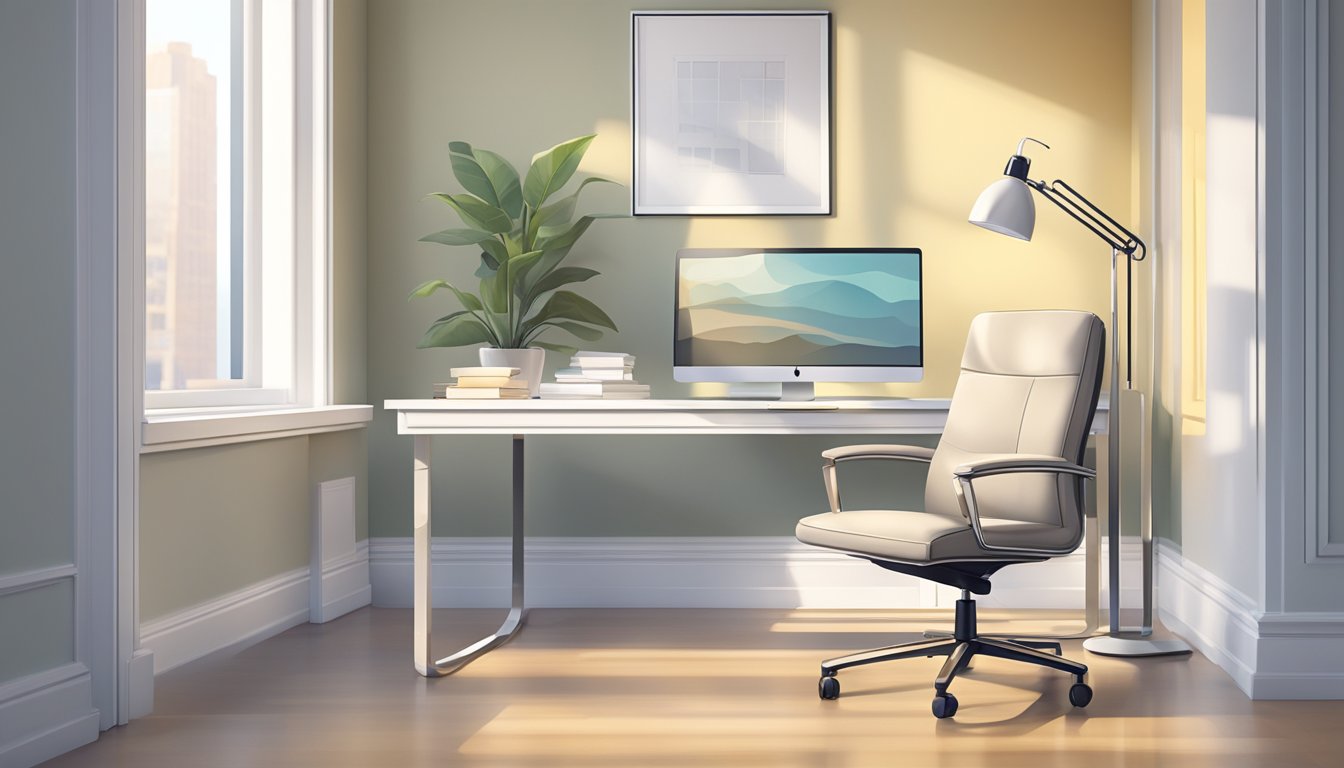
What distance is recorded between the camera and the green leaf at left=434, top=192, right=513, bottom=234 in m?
3.48

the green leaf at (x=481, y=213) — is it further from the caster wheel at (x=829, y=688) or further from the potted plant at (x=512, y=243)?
the caster wheel at (x=829, y=688)

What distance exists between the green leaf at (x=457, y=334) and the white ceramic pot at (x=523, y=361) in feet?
0.53

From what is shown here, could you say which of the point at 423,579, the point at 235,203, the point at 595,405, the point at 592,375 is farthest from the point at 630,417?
the point at 235,203

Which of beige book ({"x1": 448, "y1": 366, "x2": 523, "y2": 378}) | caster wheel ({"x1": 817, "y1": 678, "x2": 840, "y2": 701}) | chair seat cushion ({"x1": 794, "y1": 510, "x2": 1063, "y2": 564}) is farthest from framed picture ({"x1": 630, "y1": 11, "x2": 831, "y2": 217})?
caster wheel ({"x1": 817, "y1": 678, "x2": 840, "y2": 701})

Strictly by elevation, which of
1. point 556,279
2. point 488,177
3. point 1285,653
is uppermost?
point 488,177

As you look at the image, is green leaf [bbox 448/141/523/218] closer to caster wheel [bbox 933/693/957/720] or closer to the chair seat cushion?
the chair seat cushion

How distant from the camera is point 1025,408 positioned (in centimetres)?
285

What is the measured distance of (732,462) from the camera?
3.92m

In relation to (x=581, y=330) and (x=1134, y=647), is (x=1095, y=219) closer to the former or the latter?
(x=1134, y=647)

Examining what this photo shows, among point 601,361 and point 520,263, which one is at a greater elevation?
point 520,263

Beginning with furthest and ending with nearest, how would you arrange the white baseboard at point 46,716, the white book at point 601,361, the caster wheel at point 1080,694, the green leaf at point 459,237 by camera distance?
1. the green leaf at point 459,237
2. the white book at point 601,361
3. the caster wheel at point 1080,694
4. the white baseboard at point 46,716

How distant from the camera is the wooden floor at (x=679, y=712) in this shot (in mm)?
2295

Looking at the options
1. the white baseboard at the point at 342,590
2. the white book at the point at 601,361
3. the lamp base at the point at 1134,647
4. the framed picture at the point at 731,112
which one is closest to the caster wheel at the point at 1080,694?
the lamp base at the point at 1134,647

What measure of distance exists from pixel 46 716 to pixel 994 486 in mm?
2303
